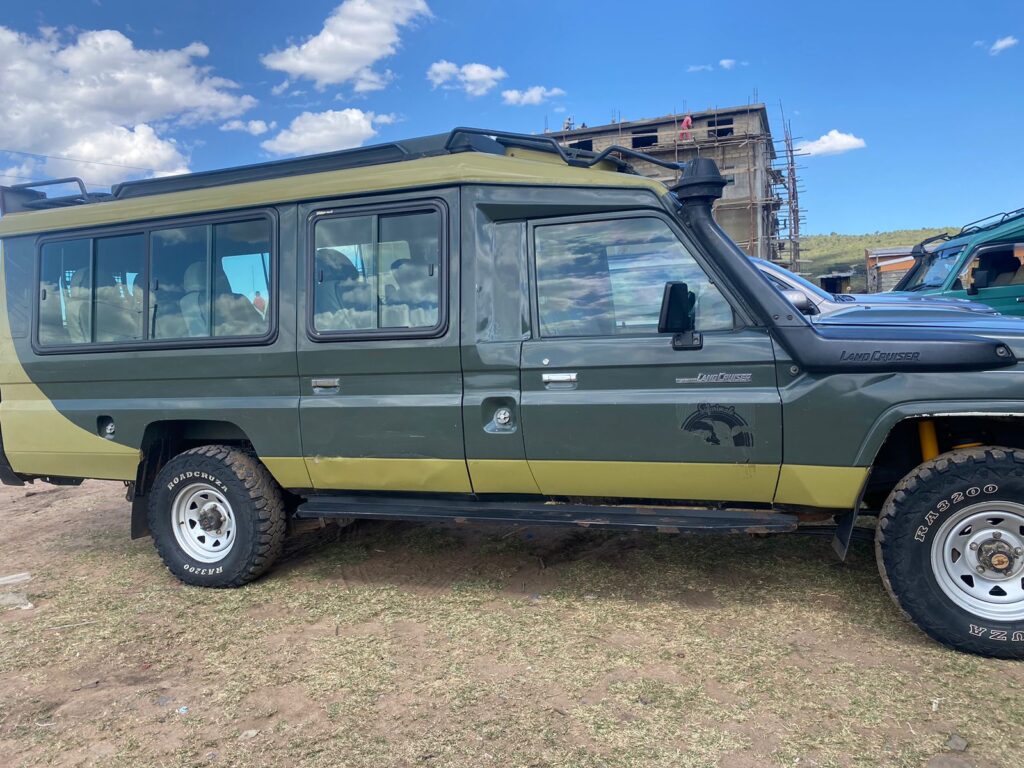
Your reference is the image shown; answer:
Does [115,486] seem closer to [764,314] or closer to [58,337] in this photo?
[58,337]

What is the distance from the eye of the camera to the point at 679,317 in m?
3.35

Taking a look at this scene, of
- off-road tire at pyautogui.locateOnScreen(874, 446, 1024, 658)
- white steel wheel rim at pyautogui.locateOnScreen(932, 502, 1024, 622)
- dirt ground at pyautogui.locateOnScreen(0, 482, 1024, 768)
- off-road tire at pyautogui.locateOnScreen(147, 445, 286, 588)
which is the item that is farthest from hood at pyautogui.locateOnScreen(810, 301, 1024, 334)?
off-road tire at pyautogui.locateOnScreen(147, 445, 286, 588)

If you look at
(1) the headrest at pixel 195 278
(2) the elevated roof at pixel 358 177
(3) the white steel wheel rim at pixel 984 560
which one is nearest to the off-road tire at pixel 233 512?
(1) the headrest at pixel 195 278

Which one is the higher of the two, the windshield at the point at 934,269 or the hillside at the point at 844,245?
the hillside at the point at 844,245

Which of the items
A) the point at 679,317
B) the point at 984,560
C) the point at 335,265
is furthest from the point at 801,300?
the point at 335,265

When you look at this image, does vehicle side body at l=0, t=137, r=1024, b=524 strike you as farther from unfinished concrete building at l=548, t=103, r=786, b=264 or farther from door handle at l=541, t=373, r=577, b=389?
unfinished concrete building at l=548, t=103, r=786, b=264

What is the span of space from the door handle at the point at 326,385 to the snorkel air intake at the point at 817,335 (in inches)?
83.6

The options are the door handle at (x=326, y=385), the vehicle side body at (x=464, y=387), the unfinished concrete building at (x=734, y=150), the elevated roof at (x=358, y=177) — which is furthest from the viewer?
the unfinished concrete building at (x=734, y=150)

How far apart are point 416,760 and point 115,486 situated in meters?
6.40

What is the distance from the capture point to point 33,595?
4562 mm

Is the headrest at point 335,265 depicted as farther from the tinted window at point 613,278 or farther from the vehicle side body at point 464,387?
the tinted window at point 613,278

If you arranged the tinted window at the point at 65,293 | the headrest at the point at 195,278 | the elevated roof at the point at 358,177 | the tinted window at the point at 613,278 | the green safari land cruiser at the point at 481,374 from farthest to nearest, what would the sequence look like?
1. the tinted window at the point at 65,293
2. the headrest at the point at 195,278
3. the elevated roof at the point at 358,177
4. the tinted window at the point at 613,278
5. the green safari land cruiser at the point at 481,374

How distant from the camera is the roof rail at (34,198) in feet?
16.4

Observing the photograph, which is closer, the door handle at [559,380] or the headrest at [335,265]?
the door handle at [559,380]
